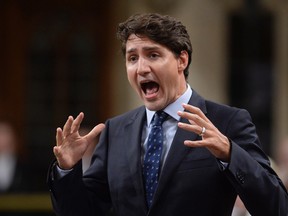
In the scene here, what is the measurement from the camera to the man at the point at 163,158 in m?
4.79

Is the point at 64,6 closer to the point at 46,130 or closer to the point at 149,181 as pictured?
the point at 46,130

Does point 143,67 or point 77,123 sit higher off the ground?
point 143,67

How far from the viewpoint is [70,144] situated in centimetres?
511

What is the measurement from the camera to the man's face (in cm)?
501

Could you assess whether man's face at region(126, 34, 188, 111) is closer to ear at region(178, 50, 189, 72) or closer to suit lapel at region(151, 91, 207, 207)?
ear at region(178, 50, 189, 72)

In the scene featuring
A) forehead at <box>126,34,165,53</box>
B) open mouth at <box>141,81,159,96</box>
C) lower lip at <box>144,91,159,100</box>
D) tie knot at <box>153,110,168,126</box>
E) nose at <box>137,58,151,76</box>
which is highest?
forehead at <box>126,34,165,53</box>

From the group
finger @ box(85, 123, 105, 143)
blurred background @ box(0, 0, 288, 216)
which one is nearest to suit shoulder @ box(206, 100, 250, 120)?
finger @ box(85, 123, 105, 143)

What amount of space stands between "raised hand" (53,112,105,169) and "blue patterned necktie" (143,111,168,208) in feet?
0.87

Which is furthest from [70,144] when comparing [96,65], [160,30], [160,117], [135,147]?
[96,65]

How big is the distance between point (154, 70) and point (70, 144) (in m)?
0.50

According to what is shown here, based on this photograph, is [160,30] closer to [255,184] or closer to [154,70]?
[154,70]

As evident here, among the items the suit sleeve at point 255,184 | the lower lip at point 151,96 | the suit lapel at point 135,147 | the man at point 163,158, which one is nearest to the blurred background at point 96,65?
the suit lapel at point 135,147

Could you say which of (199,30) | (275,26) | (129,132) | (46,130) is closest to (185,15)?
(199,30)

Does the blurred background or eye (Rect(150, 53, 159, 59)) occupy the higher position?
eye (Rect(150, 53, 159, 59))
